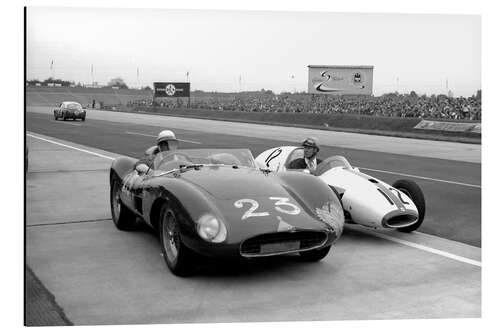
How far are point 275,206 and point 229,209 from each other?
38 cm

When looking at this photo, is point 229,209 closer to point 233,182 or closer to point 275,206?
point 275,206

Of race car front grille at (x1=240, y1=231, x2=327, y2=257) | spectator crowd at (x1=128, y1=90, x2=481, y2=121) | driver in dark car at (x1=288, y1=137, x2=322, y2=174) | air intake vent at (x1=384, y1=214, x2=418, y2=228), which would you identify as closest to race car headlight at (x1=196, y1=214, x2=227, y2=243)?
race car front grille at (x1=240, y1=231, x2=327, y2=257)

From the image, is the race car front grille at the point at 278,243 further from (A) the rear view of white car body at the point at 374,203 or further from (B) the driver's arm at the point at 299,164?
(B) the driver's arm at the point at 299,164

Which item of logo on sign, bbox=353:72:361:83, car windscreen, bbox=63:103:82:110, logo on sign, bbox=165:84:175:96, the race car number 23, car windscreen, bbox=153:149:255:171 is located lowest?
the race car number 23

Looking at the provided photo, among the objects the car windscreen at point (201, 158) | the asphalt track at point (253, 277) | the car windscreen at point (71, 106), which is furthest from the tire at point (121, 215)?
the car windscreen at point (71, 106)

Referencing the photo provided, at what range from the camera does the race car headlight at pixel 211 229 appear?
4.71 m

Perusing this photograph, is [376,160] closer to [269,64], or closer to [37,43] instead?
[269,64]

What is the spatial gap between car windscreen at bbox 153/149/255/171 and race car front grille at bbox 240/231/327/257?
1.48m

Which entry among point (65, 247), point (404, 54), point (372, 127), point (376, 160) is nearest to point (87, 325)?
point (65, 247)

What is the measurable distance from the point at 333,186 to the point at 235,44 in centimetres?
184

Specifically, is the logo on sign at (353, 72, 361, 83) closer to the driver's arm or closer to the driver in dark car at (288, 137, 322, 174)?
the driver in dark car at (288, 137, 322, 174)

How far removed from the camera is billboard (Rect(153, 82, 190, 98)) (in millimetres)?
7652

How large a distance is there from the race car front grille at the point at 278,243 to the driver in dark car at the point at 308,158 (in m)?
2.54

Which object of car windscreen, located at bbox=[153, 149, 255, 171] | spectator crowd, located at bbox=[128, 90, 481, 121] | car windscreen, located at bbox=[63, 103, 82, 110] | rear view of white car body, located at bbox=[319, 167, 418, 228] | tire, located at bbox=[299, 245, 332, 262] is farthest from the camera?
car windscreen, located at bbox=[63, 103, 82, 110]
